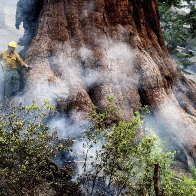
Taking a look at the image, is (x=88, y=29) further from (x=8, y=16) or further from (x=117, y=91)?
(x=8, y=16)

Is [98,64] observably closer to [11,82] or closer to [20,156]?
[11,82]

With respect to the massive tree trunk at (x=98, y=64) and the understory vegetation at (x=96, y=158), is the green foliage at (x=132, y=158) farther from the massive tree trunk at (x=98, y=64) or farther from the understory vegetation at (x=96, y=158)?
the massive tree trunk at (x=98, y=64)

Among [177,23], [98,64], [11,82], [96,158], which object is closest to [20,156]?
[96,158]

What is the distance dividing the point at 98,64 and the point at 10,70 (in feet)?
6.09

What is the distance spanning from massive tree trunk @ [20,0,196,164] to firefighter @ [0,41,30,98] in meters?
0.31

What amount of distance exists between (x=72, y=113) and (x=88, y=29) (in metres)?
2.07

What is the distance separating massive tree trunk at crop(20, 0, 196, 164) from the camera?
693 cm

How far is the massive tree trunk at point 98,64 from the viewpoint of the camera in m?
6.93

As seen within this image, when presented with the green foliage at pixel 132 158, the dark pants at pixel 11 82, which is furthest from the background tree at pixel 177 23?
the green foliage at pixel 132 158

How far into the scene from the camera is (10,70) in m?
7.28

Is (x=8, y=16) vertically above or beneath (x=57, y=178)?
beneath

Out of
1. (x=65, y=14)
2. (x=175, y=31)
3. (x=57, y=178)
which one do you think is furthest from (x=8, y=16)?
(x=57, y=178)

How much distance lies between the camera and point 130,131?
4645mm

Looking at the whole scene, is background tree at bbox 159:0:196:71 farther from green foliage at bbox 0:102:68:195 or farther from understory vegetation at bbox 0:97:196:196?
green foliage at bbox 0:102:68:195
